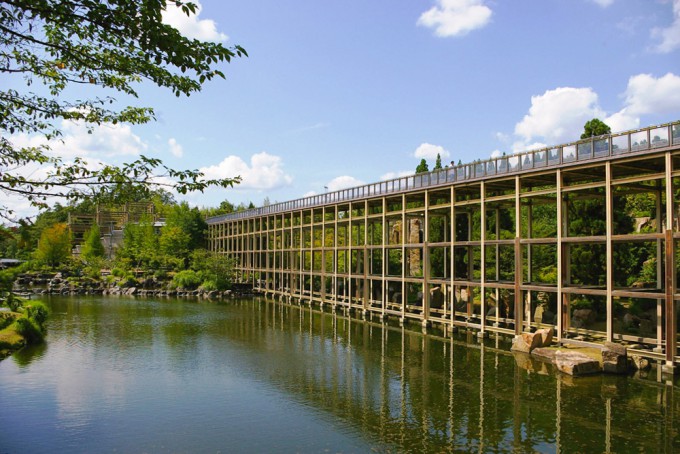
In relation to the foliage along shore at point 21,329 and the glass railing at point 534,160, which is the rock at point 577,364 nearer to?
the glass railing at point 534,160

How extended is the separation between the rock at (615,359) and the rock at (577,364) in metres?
0.36

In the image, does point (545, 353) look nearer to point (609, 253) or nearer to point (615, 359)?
point (615, 359)

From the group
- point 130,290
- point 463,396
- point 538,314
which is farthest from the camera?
point 130,290

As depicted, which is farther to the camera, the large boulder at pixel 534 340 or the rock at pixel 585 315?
the rock at pixel 585 315

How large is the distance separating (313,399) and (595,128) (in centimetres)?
→ 2935

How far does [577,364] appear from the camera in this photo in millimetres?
21750

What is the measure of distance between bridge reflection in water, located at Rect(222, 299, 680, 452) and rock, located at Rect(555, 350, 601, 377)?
0.62 m

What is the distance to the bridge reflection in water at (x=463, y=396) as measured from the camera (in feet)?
47.7

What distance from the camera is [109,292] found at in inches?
2488

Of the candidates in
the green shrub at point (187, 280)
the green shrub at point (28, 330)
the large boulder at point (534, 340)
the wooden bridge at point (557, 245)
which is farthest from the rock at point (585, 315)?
the green shrub at point (187, 280)

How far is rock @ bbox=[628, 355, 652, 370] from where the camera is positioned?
22.3 metres

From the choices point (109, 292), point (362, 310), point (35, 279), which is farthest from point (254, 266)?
point (35, 279)

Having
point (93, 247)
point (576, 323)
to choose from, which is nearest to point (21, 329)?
point (576, 323)

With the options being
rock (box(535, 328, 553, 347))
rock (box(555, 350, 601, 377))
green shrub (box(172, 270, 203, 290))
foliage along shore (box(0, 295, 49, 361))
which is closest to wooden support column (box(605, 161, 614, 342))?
rock (box(555, 350, 601, 377))
